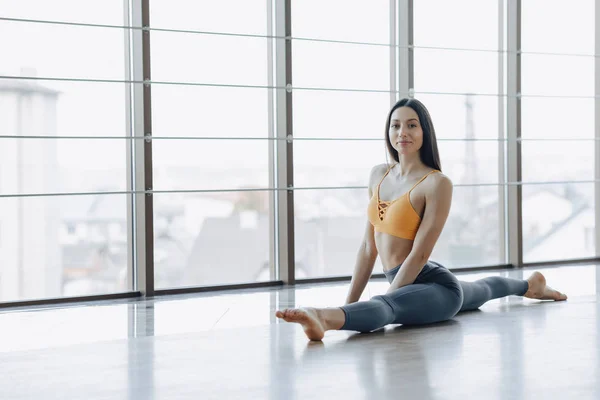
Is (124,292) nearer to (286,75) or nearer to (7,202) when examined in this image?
(7,202)

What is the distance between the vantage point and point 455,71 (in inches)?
203

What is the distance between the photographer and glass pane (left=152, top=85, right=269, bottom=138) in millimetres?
4391

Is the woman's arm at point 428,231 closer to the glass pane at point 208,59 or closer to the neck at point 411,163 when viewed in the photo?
the neck at point 411,163

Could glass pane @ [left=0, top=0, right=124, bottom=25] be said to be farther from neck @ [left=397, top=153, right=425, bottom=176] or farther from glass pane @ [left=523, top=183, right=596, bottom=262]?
glass pane @ [left=523, top=183, right=596, bottom=262]

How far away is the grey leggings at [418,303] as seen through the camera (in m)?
2.56

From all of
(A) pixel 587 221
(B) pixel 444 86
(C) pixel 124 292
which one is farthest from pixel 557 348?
(A) pixel 587 221

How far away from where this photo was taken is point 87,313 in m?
3.51

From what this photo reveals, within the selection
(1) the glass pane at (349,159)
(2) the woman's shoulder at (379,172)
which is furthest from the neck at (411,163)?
(1) the glass pane at (349,159)

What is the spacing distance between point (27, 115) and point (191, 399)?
267cm

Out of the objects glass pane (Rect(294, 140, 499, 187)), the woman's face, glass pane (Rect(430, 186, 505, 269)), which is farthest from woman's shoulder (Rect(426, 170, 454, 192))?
glass pane (Rect(430, 186, 505, 269))

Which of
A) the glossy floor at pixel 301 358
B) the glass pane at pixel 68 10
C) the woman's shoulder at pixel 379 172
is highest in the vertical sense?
the glass pane at pixel 68 10

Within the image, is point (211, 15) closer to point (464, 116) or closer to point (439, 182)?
point (464, 116)

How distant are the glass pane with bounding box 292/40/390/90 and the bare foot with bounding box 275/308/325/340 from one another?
243cm

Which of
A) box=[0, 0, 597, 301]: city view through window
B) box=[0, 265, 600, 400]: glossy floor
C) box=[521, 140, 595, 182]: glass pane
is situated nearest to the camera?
box=[0, 265, 600, 400]: glossy floor
